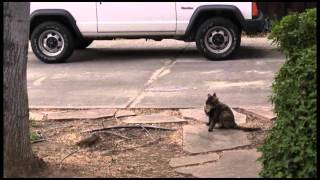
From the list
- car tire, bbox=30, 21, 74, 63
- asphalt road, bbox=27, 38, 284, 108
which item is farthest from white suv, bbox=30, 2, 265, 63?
asphalt road, bbox=27, 38, 284, 108

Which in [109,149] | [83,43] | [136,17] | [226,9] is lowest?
[109,149]

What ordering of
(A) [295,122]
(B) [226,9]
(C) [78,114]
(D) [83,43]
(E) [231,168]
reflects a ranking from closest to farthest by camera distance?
(A) [295,122] → (E) [231,168] → (C) [78,114] → (B) [226,9] → (D) [83,43]

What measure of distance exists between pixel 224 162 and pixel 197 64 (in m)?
5.75

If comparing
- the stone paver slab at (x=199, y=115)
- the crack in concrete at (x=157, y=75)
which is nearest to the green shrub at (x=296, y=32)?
the stone paver slab at (x=199, y=115)

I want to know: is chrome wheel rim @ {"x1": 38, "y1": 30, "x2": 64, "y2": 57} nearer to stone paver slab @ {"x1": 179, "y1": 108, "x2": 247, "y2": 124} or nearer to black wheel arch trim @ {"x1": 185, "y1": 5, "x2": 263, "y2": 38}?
black wheel arch trim @ {"x1": 185, "y1": 5, "x2": 263, "y2": 38}

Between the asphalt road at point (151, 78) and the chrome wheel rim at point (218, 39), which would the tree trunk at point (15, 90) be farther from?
the chrome wheel rim at point (218, 39)

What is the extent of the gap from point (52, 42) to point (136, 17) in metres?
1.69

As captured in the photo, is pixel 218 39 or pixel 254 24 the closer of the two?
pixel 254 24

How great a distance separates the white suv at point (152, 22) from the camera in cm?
1122

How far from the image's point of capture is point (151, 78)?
10156 millimetres

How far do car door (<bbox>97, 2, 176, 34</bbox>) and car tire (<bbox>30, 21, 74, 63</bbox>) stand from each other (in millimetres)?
691

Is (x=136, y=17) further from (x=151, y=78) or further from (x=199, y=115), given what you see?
(x=199, y=115)

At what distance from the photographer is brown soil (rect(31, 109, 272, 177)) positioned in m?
5.47

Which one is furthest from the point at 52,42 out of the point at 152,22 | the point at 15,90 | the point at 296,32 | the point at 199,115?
the point at 296,32
